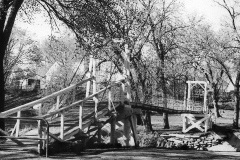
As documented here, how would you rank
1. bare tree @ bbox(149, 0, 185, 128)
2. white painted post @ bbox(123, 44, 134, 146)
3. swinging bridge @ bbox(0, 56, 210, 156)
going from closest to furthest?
1. swinging bridge @ bbox(0, 56, 210, 156)
2. white painted post @ bbox(123, 44, 134, 146)
3. bare tree @ bbox(149, 0, 185, 128)

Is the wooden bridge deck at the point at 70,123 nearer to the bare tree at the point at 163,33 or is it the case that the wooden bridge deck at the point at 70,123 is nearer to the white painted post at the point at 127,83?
the white painted post at the point at 127,83

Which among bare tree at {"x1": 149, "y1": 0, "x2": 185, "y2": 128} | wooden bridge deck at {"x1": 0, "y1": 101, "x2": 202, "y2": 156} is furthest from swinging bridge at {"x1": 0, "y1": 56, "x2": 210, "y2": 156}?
bare tree at {"x1": 149, "y1": 0, "x2": 185, "y2": 128}

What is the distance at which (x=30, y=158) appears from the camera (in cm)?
738

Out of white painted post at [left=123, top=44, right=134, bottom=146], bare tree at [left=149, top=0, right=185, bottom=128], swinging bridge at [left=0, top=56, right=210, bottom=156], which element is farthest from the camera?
bare tree at [left=149, top=0, right=185, bottom=128]

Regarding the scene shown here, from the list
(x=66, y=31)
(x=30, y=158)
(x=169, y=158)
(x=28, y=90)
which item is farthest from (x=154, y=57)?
(x=28, y=90)

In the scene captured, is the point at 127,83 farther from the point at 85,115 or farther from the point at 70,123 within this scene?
the point at 70,123

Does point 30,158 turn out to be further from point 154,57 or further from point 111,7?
point 154,57

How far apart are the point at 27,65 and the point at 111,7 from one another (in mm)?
29200

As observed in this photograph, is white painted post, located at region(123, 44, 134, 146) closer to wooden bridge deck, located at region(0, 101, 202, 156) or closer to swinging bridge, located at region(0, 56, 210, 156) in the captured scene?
swinging bridge, located at region(0, 56, 210, 156)

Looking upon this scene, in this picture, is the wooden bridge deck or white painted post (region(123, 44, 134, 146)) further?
white painted post (region(123, 44, 134, 146))

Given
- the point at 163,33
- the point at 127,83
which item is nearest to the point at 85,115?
the point at 127,83

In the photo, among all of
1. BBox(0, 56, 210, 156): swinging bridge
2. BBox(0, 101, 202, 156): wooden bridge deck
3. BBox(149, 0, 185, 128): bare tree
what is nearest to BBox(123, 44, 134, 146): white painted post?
BBox(0, 56, 210, 156): swinging bridge

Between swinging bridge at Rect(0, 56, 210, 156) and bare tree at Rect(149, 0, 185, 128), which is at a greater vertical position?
bare tree at Rect(149, 0, 185, 128)

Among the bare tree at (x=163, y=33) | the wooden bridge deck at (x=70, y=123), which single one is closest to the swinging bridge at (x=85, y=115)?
the wooden bridge deck at (x=70, y=123)
